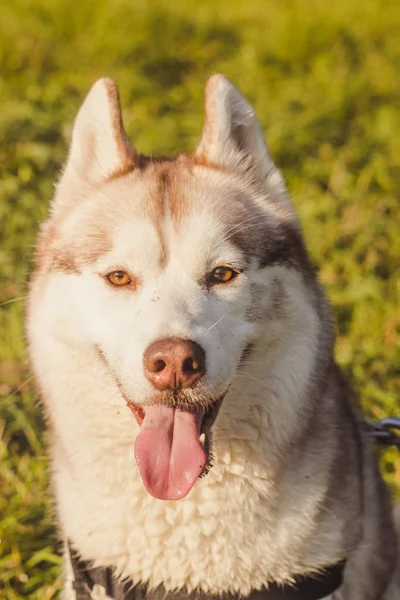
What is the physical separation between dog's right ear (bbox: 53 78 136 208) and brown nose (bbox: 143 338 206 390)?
0.77 m

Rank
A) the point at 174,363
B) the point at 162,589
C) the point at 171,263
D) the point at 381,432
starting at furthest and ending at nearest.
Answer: the point at 381,432 → the point at 162,589 → the point at 171,263 → the point at 174,363

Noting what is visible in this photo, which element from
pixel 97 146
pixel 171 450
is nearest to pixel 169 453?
pixel 171 450

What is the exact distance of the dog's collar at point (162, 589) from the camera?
7.82 ft

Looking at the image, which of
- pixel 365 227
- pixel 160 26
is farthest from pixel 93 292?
pixel 160 26

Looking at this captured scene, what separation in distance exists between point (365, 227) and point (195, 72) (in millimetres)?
3218

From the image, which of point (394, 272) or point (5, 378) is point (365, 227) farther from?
point (5, 378)

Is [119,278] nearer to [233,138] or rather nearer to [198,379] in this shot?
[198,379]

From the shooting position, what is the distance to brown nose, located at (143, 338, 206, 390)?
203cm

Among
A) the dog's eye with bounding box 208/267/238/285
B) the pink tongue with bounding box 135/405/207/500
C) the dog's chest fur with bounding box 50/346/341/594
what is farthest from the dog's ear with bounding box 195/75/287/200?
the pink tongue with bounding box 135/405/207/500

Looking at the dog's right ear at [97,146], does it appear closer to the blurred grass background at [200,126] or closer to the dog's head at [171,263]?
the dog's head at [171,263]

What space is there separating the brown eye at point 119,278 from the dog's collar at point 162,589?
2.94ft

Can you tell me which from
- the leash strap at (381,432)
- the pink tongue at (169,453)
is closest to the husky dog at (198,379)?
the pink tongue at (169,453)

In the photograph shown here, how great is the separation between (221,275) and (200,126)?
4.28 m

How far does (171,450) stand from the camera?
7.07ft
